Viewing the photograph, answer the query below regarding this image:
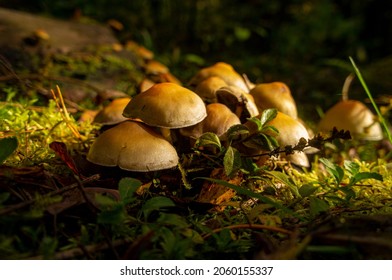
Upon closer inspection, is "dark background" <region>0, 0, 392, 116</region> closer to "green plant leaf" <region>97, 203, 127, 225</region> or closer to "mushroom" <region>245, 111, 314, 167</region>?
"mushroom" <region>245, 111, 314, 167</region>

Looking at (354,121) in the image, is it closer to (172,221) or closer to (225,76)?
(225,76)

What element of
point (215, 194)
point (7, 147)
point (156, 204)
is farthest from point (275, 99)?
point (7, 147)

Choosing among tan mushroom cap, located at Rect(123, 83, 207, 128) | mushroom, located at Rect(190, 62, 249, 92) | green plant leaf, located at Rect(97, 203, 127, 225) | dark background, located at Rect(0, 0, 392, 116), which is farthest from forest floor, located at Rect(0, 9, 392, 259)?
dark background, located at Rect(0, 0, 392, 116)

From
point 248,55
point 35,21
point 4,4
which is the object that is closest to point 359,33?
point 248,55

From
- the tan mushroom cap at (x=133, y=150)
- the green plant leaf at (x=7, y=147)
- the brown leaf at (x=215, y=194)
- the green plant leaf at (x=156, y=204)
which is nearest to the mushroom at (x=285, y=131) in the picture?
the brown leaf at (x=215, y=194)
